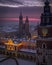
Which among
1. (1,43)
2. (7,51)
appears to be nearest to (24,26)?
(1,43)

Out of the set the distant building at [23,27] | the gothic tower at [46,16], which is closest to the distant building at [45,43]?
the gothic tower at [46,16]

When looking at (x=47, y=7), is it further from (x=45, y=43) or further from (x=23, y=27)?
(x=23, y=27)

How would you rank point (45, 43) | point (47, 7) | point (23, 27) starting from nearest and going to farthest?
point (45, 43)
point (47, 7)
point (23, 27)

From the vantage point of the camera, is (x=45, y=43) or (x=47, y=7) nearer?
(x=45, y=43)

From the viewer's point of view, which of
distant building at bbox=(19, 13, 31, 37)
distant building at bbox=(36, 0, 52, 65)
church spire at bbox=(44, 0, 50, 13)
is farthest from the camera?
distant building at bbox=(19, 13, 31, 37)

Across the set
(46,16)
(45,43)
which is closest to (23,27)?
(46,16)

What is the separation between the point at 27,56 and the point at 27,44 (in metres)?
0.74

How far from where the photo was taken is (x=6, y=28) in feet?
28.4

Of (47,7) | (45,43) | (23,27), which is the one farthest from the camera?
(23,27)

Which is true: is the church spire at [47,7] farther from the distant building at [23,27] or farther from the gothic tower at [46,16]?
the distant building at [23,27]

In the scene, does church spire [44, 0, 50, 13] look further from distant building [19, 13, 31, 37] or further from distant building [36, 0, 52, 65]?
distant building [19, 13, 31, 37]

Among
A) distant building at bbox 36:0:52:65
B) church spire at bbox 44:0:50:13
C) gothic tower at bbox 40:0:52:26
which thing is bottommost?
distant building at bbox 36:0:52:65

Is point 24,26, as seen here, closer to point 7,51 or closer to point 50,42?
point 7,51

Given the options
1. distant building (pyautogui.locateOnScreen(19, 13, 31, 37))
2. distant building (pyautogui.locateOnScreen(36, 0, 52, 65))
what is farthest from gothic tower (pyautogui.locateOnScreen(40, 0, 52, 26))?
distant building (pyautogui.locateOnScreen(19, 13, 31, 37))
